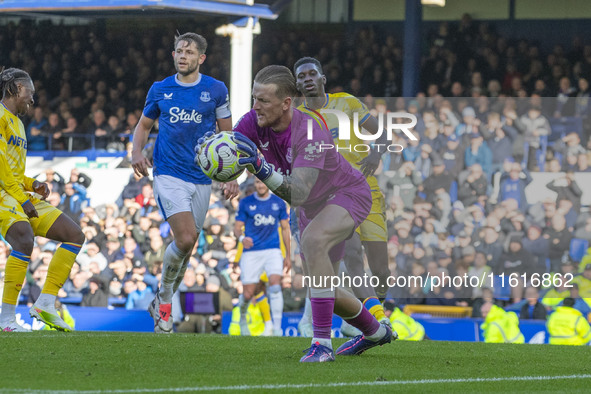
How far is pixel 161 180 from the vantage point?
9.32 meters

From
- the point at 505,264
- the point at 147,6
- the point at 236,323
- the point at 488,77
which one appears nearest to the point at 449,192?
the point at 505,264

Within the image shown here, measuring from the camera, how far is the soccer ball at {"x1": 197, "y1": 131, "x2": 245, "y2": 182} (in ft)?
20.9

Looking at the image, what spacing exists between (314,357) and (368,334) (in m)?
0.56

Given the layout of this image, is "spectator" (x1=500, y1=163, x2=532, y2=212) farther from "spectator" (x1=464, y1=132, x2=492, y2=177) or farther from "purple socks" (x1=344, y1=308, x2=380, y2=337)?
"purple socks" (x1=344, y1=308, x2=380, y2=337)

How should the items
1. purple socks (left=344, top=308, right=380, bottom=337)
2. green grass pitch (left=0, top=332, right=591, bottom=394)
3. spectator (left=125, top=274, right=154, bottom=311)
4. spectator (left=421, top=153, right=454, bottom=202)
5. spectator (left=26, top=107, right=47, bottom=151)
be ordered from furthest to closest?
spectator (left=26, top=107, right=47, bottom=151)
spectator (left=125, top=274, right=154, bottom=311)
spectator (left=421, top=153, right=454, bottom=202)
purple socks (left=344, top=308, right=380, bottom=337)
green grass pitch (left=0, top=332, right=591, bottom=394)

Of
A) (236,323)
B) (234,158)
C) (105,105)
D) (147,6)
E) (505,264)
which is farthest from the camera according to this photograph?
(105,105)

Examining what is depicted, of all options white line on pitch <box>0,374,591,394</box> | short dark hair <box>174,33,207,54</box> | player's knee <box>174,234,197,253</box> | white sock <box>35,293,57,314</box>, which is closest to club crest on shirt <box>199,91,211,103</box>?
short dark hair <box>174,33,207,54</box>

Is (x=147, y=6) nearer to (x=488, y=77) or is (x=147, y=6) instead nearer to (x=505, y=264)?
(x=488, y=77)

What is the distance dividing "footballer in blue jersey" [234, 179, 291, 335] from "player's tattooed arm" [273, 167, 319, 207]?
8177 mm

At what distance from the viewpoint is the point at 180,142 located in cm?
925

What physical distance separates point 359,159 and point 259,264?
584 cm

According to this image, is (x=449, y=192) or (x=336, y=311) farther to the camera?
(x=449, y=192)

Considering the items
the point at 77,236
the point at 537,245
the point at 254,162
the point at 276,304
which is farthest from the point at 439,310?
the point at 254,162

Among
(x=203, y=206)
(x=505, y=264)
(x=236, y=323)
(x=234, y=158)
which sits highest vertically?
(x=234, y=158)
